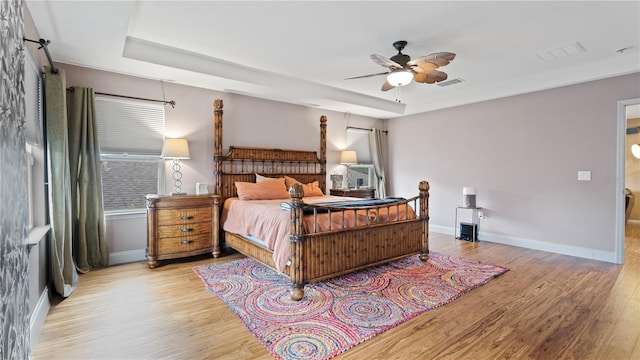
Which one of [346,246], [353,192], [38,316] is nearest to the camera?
[38,316]

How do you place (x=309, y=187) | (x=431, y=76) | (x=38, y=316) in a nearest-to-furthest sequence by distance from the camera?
(x=38, y=316) < (x=431, y=76) < (x=309, y=187)

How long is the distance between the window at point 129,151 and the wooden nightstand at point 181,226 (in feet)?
1.62

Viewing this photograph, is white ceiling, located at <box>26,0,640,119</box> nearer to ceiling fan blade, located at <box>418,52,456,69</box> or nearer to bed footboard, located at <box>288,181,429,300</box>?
ceiling fan blade, located at <box>418,52,456,69</box>

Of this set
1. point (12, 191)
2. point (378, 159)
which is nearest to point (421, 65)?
point (12, 191)

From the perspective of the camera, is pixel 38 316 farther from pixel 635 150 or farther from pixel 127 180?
pixel 635 150

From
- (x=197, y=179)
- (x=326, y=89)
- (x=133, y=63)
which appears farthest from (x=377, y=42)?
(x=197, y=179)

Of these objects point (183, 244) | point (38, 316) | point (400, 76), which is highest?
point (400, 76)

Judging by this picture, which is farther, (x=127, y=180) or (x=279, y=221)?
(x=127, y=180)

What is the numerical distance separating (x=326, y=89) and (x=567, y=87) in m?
3.58

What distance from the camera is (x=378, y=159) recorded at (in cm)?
686

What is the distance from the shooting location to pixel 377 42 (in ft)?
10.9

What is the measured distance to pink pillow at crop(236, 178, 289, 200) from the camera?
4.44 meters

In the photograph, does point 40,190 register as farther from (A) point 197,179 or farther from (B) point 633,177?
(B) point 633,177

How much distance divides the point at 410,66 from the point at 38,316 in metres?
3.84
